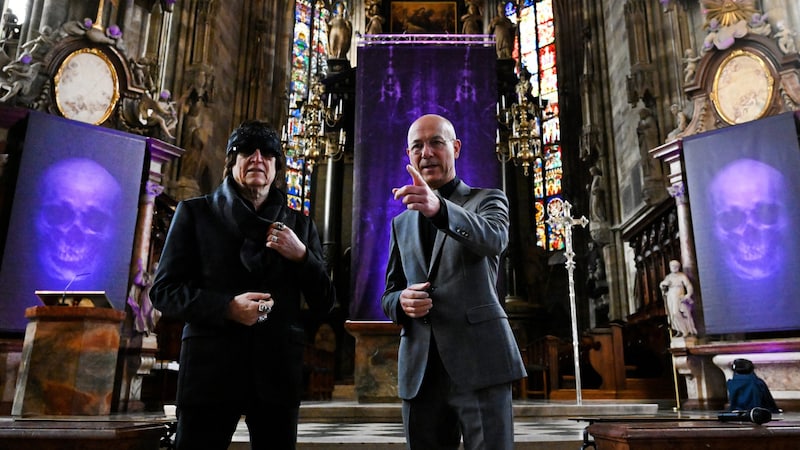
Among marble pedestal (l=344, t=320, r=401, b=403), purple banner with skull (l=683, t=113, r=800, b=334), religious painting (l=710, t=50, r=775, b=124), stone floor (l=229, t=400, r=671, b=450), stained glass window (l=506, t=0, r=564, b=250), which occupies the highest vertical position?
stained glass window (l=506, t=0, r=564, b=250)

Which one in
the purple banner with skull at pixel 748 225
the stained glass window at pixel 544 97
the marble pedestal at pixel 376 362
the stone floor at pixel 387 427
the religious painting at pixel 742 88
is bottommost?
the stone floor at pixel 387 427

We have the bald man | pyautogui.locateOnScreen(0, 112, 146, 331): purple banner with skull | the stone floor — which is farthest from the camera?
pyautogui.locateOnScreen(0, 112, 146, 331): purple banner with skull

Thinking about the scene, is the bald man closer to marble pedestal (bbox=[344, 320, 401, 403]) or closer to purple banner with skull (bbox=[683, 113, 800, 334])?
marble pedestal (bbox=[344, 320, 401, 403])

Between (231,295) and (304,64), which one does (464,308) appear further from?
(304,64)

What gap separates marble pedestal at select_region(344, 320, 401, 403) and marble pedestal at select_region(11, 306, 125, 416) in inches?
110

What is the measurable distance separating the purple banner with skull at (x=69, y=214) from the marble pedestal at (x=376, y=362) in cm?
315

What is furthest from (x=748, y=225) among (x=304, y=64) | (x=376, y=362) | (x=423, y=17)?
(x=304, y=64)

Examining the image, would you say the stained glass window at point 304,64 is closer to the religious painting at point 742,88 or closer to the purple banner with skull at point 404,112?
the purple banner with skull at point 404,112

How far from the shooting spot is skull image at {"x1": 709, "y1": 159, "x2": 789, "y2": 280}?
710 centimetres

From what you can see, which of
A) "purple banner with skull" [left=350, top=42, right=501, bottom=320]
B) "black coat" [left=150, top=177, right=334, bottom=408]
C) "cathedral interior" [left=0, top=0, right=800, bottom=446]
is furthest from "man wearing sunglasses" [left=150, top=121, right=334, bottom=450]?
"purple banner with skull" [left=350, top=42, right=501, bottom=320]

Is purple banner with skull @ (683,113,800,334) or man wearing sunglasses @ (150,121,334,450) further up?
purple banner with skull @ (683,113,800,334)

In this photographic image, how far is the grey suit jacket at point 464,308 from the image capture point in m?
1.63

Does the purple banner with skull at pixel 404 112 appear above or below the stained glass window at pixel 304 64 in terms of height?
below

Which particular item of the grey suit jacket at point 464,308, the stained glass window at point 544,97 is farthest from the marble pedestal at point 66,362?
the stained glass window at point 544,97
